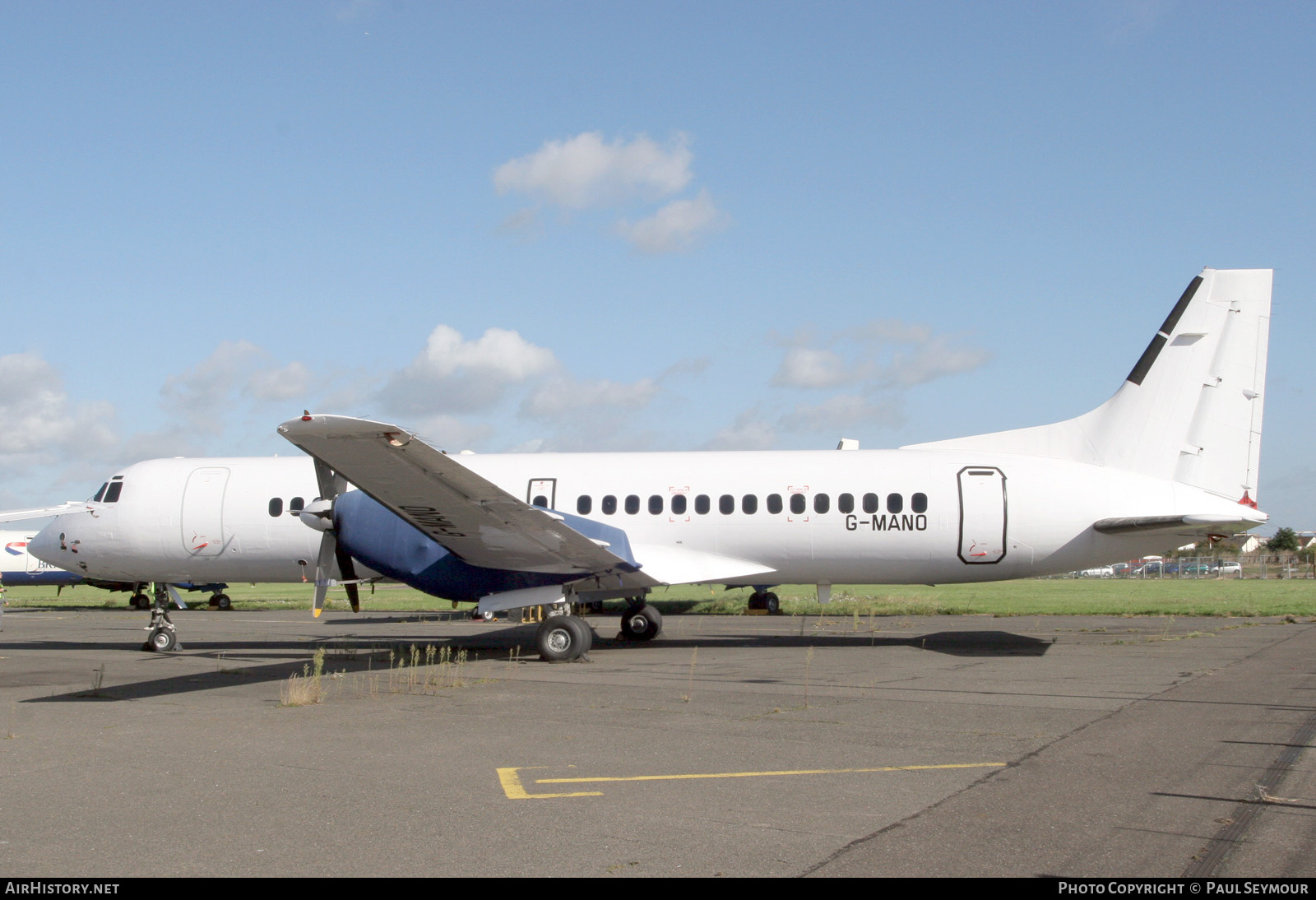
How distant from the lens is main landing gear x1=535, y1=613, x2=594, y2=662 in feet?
52.9

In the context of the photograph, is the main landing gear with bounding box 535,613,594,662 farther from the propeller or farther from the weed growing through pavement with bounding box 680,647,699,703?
the propeller

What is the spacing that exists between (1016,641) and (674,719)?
35.8ft

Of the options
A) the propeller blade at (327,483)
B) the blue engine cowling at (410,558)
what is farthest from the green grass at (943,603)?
the propeller blade at (327,483)

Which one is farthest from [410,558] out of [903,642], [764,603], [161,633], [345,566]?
[764,603]

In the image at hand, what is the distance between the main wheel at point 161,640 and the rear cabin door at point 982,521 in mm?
14816

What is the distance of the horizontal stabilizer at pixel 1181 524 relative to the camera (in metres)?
16.0

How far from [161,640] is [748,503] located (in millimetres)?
11407

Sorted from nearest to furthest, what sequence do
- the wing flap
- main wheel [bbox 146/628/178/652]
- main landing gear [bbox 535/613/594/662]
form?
1. main landing gear [bbox 535/613/594/662]
2. the wing flap
3. main wheel [bbox 146/628/178/652]

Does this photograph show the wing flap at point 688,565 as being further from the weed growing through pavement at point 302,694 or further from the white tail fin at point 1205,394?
the white tail fin at point 1205,394

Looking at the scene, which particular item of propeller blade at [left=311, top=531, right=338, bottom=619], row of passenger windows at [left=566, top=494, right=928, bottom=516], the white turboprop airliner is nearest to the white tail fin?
the white turboprop airliner

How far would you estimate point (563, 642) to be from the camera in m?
16.2

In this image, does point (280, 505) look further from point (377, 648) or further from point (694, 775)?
point (694, 775)

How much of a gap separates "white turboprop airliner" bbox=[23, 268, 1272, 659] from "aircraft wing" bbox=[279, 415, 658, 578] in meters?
0.07

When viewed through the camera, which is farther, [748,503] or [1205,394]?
[748,503]
